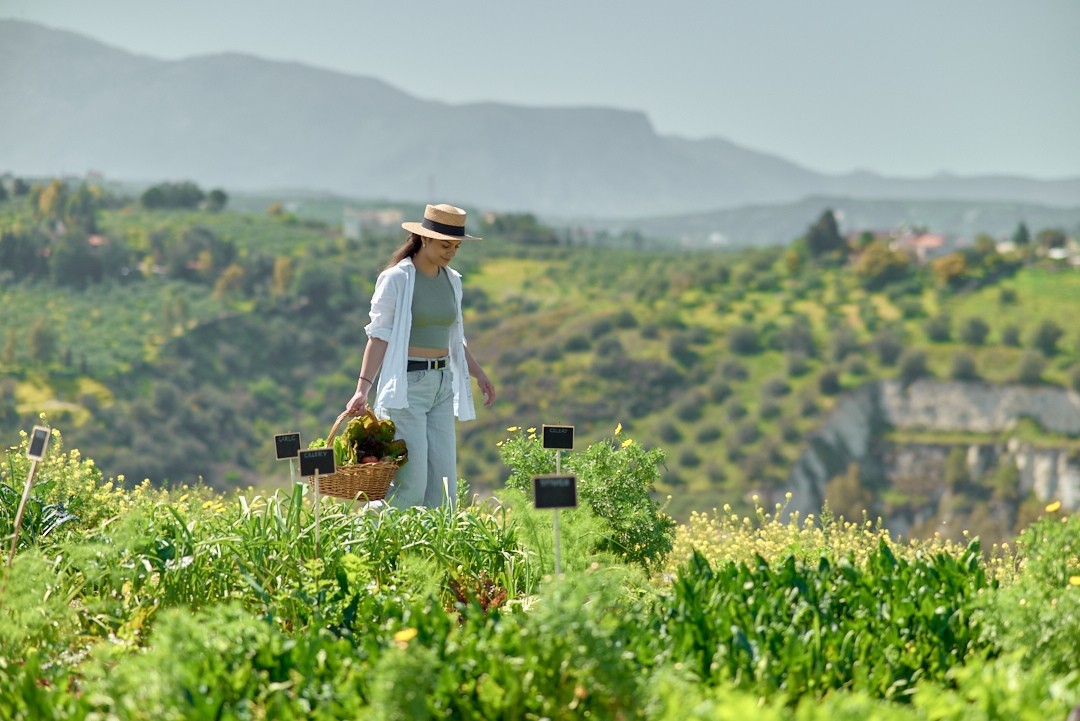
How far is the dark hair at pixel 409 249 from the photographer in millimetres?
5934

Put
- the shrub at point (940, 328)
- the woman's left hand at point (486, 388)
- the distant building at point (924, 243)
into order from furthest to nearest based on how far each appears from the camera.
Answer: the distant building at point (924, 243) → the shrub at point (940, 328) → the woman's left hand at point (486, 388)

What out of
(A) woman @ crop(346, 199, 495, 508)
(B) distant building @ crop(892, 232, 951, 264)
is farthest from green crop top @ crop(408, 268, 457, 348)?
(B) distant building @ crop(892, 232, 951, 264)

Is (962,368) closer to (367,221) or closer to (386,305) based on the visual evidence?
(367,221)

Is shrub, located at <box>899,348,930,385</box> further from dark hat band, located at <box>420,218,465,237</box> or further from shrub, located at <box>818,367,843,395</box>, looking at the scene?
dark hat band, located at <box>420,218,465,237</box>

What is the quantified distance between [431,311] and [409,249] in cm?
33

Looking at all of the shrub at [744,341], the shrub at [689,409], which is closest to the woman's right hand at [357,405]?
the shrub at [689,409]

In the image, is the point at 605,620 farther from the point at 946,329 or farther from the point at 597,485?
the point at 946,329

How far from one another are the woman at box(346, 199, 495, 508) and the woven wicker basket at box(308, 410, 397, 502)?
18 cm

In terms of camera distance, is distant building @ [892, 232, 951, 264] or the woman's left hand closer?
the woman's left hand

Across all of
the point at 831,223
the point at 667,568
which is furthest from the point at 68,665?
the point at 831,223

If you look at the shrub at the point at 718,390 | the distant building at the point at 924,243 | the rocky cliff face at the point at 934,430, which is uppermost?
the distant building at the point at 924,243

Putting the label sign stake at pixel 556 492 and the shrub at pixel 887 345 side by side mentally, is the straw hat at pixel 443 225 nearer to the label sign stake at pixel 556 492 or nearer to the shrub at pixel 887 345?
the label sign stake at pixel 556 492

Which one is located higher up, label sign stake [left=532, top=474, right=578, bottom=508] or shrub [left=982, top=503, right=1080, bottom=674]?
label sign stake [left=532, top=474, right=578, bottom=508]

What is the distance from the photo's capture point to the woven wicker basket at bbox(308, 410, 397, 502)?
18.4 ft
